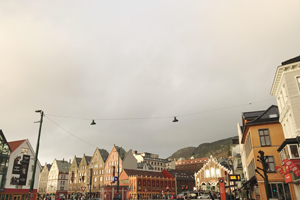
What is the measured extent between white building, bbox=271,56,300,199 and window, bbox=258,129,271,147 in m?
3.49

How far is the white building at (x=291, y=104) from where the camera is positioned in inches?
921

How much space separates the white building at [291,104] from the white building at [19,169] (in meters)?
46.1

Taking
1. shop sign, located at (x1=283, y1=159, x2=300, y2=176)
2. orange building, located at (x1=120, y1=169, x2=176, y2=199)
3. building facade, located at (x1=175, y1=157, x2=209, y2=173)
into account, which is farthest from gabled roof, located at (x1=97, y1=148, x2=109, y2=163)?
shop sign, located at (x1=283, y1=159, x2=300, y2=176)

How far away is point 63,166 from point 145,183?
56.8 metres

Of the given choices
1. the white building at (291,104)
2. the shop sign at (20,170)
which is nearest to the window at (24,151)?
the shop sign at (20,170)

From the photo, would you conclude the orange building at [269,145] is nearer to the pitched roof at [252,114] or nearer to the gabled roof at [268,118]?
the gabled roof at [268,118]

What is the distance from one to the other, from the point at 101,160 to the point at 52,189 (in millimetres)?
32132

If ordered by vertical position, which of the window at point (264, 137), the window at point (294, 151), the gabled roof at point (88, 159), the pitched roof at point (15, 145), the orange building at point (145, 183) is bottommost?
the orange building at point (145, 183)

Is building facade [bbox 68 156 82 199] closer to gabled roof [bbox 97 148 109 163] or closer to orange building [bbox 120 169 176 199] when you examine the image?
gabled roof [bbox 97 148 109 163]

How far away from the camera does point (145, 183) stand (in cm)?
7569

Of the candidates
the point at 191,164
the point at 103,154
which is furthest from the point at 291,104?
the point at 191,164

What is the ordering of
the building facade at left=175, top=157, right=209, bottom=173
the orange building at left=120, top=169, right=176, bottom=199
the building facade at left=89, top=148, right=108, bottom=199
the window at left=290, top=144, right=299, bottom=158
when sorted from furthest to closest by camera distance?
the building facade at left=175, top=157, right=209, bottom=173
the building facade at left=89, top=148, right=108, bottom=199
the orange building at left=120, top=169, right=176, bottom=199
the window at left=290, top=144, right=299, bottom=158

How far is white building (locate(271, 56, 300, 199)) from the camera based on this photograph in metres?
23.4

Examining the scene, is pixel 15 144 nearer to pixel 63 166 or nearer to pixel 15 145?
pixel 15 145
